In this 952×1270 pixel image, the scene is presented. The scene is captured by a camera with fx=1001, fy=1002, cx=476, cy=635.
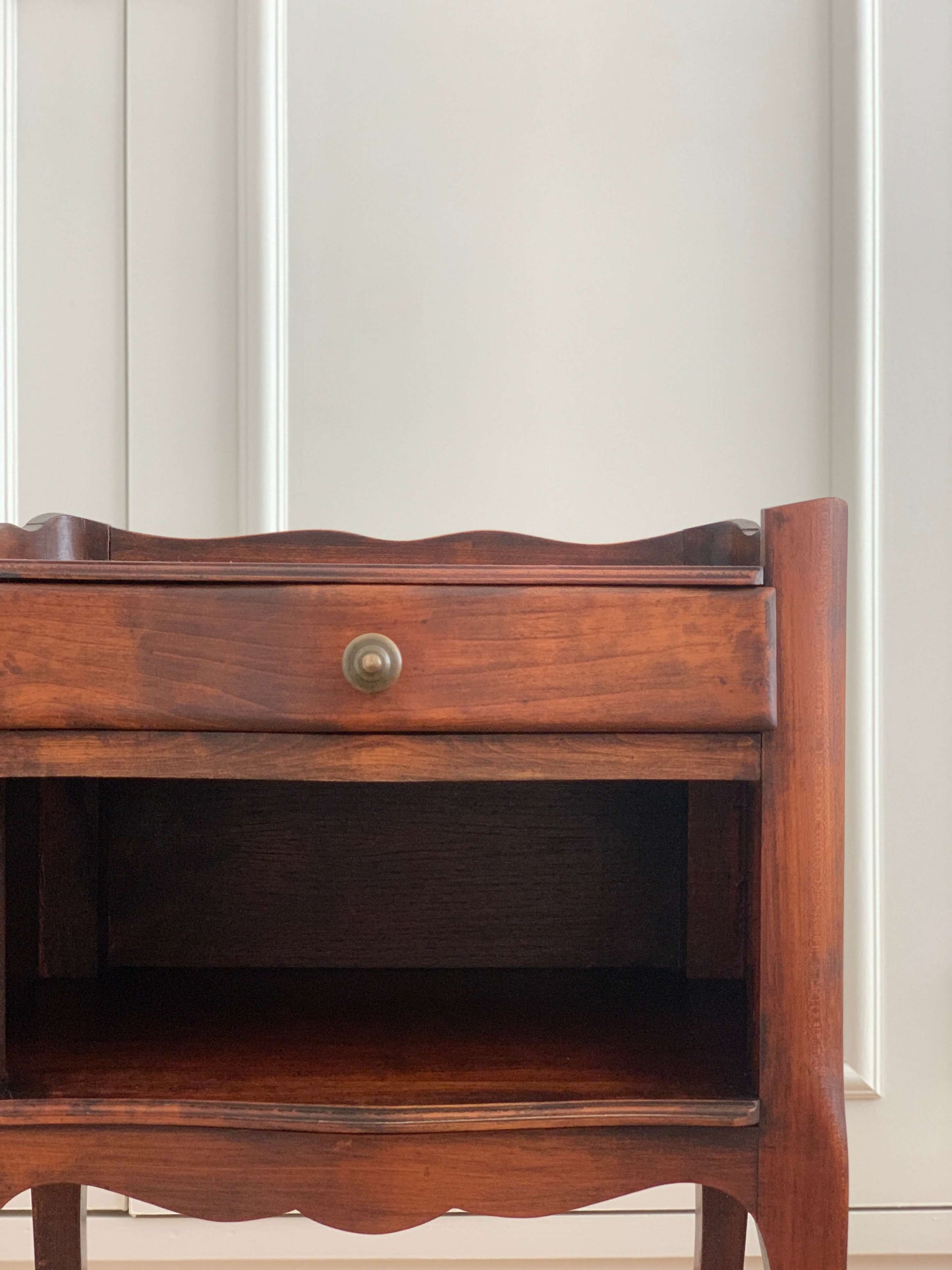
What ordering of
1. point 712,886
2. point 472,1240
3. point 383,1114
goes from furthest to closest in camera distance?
point 472,1240
point 712,886
point 383,1114

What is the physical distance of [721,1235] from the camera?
0.74m

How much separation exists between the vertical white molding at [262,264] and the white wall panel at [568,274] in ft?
0.04

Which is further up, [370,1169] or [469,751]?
[469,751]

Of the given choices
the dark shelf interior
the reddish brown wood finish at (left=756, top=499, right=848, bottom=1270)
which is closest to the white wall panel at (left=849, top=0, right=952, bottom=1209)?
the dark shelf interior

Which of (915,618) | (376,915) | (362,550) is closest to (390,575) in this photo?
(362,550)

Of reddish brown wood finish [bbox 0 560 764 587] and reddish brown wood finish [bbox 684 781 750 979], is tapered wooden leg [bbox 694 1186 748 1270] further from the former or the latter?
reddish brown wood finish [bbox 0 560 764 587]

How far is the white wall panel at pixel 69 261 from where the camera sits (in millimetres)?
901

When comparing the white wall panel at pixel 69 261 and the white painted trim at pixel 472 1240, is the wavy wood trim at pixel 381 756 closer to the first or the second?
the white wall panel at pixel 69 261

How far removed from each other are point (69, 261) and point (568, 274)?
0.45 meters

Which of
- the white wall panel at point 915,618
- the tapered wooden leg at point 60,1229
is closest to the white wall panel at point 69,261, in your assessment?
the tapered wooden leg at point 60,1229

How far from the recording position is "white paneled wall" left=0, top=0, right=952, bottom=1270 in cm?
89

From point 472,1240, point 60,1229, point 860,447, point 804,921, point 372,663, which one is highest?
point 860,447

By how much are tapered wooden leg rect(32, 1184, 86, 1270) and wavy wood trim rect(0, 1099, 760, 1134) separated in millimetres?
320

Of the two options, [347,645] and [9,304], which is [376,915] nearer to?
[347,645]
